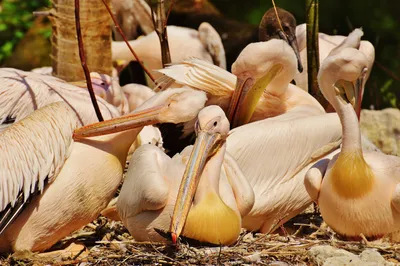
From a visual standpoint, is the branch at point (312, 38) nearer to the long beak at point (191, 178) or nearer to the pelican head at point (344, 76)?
the pelican head at point (344, 76)

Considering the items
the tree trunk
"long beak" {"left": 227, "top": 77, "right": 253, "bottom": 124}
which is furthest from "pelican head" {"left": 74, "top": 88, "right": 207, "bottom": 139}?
the tree trunk

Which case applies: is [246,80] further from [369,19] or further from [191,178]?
[369,19]

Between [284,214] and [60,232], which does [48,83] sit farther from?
[284,214]

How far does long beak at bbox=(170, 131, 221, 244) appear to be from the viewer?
4547 mm

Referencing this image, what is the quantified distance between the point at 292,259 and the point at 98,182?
105 cm

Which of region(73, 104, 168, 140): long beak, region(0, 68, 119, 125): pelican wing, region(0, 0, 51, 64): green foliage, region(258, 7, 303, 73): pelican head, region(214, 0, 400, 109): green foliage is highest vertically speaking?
region(258, 7, 303, 73): pelican head

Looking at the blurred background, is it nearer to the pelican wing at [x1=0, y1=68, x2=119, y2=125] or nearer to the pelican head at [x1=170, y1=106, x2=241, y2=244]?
the pelican wing at [x1=0, y1=68, x2=119, y2=125]

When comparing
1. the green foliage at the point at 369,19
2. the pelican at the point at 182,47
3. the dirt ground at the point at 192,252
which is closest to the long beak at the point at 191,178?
the dirt ground at the point at 192,252

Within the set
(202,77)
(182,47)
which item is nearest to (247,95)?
(202,77)

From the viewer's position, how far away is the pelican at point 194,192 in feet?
15.3

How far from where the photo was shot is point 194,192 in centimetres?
471

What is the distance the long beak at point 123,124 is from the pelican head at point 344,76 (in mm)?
885

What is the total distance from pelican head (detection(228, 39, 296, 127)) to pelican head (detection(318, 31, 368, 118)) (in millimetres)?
533

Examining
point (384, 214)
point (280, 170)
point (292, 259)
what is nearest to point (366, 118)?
point (280, 170)
